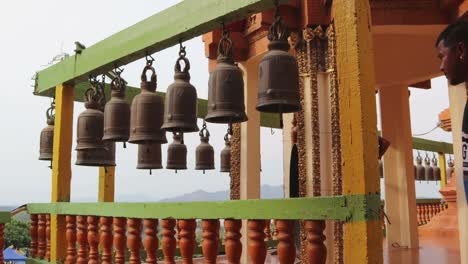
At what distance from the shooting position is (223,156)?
790cm

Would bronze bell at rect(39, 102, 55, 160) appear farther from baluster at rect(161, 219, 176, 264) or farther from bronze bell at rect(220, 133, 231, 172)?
bronze bell at rect(220, 133, 231, 172)

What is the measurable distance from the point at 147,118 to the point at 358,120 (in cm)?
163

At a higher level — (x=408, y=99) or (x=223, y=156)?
(x=408, y=99)

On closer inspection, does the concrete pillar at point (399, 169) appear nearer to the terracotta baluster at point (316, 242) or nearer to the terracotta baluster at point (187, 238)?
the terracotta baluster at point (187, 238)

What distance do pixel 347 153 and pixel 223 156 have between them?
5933mm

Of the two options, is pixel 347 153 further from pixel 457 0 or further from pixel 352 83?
pixel 457 0

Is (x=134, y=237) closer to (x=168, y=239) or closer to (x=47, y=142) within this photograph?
(x=168, y=239)

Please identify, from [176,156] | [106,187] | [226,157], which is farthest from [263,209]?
[226,157]

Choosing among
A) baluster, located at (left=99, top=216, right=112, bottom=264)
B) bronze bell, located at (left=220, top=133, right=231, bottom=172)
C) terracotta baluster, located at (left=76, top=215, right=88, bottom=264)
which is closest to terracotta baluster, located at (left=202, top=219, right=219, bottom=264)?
baluster, located at (left=99, top=216, right=112, bottom=264)

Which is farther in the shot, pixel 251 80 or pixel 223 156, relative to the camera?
pixel 223 156

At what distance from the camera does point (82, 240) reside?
353cm

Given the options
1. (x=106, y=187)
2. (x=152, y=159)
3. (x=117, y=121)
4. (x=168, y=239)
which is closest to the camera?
(x=168, y=239)

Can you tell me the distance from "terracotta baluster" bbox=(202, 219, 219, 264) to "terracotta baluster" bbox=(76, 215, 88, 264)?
1.40 m

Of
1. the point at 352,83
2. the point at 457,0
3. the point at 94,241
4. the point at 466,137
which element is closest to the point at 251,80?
the point at 457,0
